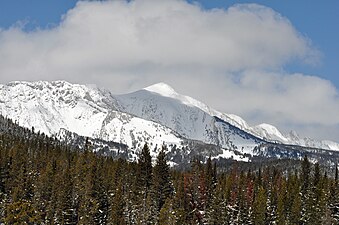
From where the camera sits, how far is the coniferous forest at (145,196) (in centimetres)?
11306

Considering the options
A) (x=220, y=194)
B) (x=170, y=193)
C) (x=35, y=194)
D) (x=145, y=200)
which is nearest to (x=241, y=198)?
(x=220, y=194)

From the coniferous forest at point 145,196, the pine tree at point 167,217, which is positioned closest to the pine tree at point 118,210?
the coniferous forest at point 145,196

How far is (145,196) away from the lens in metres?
123

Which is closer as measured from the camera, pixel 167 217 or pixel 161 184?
pixel 167 217

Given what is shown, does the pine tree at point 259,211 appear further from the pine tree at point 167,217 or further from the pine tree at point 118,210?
the pine tree at point 118,210

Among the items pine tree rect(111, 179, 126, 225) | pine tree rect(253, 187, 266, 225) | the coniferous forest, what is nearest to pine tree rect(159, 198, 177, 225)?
the coniferous forest

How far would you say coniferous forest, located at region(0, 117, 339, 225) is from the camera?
113062mm

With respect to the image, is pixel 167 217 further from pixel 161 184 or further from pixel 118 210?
pixel 161 184

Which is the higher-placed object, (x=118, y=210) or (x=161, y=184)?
(x=161, y=184)

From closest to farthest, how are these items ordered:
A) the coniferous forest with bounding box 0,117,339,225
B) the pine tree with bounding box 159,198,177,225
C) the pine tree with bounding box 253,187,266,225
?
the pine tree with bounding box 159,198,177,225, the coniferous forest with bounding box 0,117,339,225, the pine tree with bounding box 253,187,266,225

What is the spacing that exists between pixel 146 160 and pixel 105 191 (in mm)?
13273

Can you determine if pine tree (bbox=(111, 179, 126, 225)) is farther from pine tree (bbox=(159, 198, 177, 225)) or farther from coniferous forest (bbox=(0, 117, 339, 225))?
pine tree (bbox=(159, 198, 177, 225))

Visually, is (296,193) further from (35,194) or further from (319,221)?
(35,194)

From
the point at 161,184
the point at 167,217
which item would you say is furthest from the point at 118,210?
the point at 161,184
